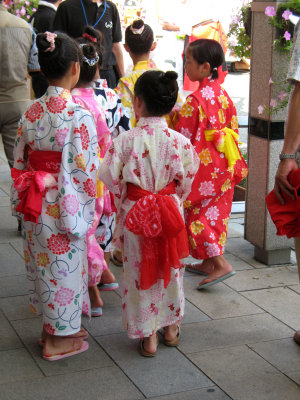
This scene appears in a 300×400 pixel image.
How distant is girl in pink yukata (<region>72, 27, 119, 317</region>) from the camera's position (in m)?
3.59

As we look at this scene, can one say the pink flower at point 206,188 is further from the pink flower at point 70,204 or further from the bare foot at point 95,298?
the pink flower at point 70,204

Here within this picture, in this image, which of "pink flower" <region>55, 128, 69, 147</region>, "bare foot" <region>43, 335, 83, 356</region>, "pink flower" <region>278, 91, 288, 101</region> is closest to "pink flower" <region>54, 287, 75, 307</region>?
"bare foot" <region>43, 335, 83, 356</region>

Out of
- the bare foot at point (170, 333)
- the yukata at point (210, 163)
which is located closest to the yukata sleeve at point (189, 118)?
the yukata at point (210, 163)

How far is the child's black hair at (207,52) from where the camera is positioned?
12.8ft

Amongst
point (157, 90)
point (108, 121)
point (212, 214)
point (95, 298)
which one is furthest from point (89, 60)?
point (95, 298)

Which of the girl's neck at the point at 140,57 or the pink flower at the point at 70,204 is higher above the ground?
the girl's neck at the point at 140,57

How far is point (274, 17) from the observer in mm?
4082

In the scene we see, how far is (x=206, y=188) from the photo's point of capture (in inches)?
159

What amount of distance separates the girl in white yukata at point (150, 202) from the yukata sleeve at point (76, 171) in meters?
0.13

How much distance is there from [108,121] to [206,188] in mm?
759

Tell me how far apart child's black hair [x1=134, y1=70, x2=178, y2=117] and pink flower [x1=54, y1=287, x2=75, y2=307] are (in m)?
0.97

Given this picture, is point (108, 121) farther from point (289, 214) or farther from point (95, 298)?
point (289, 214)

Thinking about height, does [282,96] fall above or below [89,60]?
below

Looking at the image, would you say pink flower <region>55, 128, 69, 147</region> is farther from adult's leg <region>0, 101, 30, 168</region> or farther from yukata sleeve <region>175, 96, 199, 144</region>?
adult's leg <region>0, 101, 30, 168</region>
